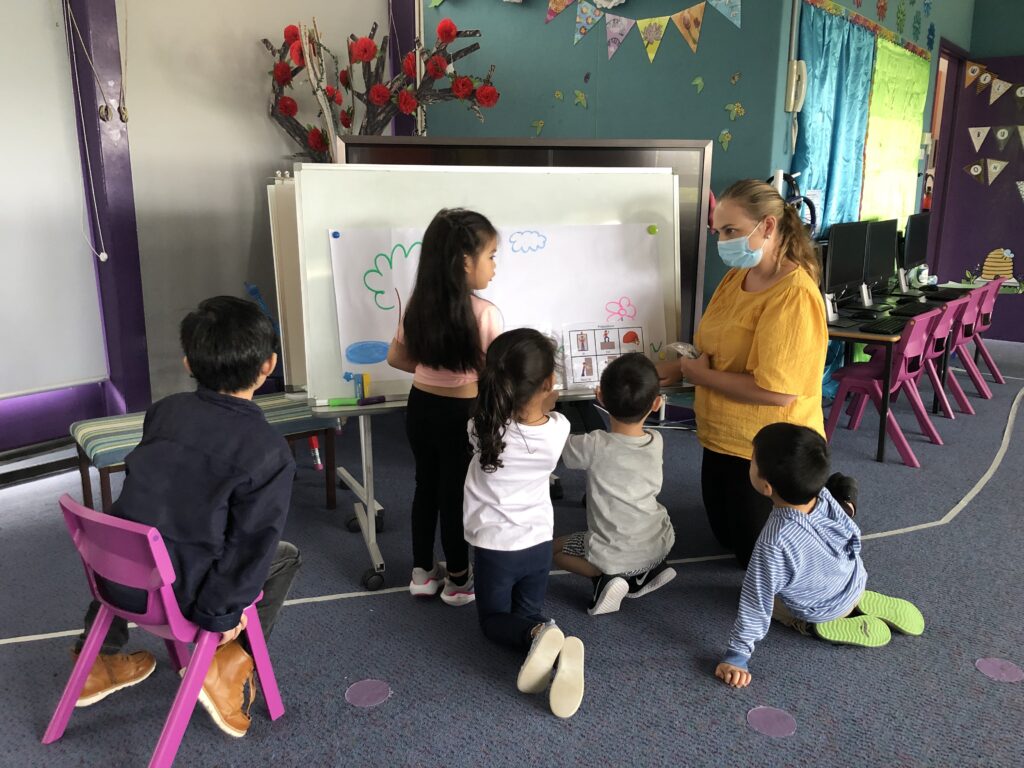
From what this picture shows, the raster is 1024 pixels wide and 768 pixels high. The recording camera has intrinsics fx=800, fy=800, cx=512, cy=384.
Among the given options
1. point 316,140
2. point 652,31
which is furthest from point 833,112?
point 316,140

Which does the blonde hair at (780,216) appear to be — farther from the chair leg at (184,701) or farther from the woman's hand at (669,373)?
the chair leg at (184,701)

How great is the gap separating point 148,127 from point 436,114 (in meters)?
1.70

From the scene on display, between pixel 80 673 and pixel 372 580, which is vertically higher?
pixel 80 673

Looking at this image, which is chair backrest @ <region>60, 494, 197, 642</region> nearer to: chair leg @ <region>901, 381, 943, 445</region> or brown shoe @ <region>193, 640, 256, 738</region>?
brown shoe @ <region>193, 640, 256, 738</region>

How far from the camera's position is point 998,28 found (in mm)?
6090

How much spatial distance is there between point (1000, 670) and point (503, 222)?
6.12 feet

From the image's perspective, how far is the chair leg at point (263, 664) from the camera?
1.75m

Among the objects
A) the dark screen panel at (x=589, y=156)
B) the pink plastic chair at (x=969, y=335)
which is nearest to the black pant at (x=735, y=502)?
the dark screen panel at (x=589, y=156)

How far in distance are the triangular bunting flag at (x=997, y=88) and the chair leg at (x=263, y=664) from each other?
264 inches

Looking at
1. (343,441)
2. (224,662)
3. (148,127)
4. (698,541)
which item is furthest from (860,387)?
(148,127)

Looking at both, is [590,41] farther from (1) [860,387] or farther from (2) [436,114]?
(1) [860,387]

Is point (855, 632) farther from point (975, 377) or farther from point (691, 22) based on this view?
point (975, 377)

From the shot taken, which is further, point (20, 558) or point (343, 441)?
point (343, 441)

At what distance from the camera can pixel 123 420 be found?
290 centimetres
